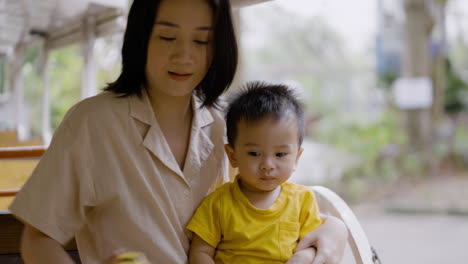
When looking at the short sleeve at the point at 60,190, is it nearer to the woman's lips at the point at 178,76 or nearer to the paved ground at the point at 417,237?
the woman's lips at the point at 178,76

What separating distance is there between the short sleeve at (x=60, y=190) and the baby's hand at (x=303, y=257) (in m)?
0.53

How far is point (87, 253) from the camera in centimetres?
130

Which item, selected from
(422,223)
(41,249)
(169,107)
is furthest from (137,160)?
(422,223)

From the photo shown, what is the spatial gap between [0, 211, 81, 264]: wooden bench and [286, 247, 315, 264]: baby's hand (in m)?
0.74

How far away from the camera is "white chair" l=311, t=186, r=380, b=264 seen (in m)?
1.40

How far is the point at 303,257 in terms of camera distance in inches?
51.1

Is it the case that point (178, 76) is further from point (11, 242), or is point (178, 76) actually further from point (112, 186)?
point (11, 242)

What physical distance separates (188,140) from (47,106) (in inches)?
162

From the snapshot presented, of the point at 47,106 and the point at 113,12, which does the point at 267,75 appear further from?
the point at 113,12

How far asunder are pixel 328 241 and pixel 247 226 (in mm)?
224

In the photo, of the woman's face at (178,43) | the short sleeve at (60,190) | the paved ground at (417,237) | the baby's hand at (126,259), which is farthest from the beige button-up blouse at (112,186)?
the paved ground at (417,237)

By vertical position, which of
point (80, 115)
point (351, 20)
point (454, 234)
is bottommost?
point (454, 234)

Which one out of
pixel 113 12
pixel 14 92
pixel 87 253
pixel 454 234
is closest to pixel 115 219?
pixel 87 253

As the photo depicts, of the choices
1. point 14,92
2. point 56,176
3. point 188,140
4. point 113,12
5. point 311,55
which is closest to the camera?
point 56,176
